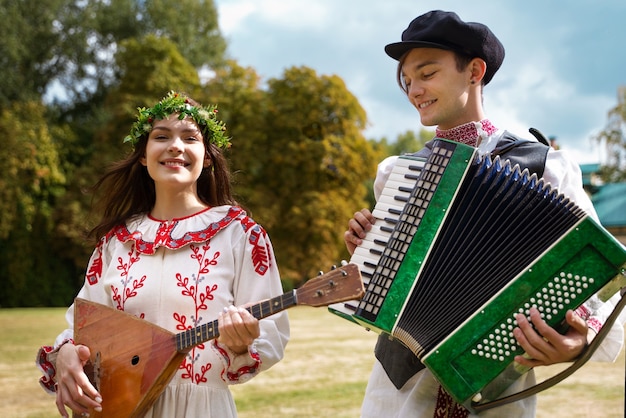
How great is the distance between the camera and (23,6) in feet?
86.8

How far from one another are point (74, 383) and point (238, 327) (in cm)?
76

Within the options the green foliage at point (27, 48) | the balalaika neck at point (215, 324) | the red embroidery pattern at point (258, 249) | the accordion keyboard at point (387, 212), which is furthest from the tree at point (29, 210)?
the accordion keyboard at point (387, 212)

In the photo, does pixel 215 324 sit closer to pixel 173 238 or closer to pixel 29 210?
pixel 173 238

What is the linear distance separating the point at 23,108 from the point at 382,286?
79.5 ft

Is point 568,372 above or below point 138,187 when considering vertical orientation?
below

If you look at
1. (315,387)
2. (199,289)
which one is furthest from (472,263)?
(315,387)

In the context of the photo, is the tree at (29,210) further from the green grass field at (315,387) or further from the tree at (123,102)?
the green grass field at (315,387)

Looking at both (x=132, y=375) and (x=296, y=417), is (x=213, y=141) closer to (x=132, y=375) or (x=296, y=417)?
(x=132, y=375)

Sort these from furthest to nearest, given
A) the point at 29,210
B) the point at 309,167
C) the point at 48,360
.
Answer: the point at 309,167
the point at 29,210
the point at 48,360

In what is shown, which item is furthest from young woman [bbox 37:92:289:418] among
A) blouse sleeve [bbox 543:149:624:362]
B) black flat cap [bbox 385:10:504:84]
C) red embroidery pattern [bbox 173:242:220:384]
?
blouse sleeve [bbox 543:149:624:362]

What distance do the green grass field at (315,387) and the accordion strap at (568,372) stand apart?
4819mm

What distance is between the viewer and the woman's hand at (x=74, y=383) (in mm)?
2658

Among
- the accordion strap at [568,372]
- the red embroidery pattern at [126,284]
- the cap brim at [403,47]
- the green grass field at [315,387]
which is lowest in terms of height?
the green grass field at [315,387]

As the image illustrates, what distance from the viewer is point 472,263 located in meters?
2.24
